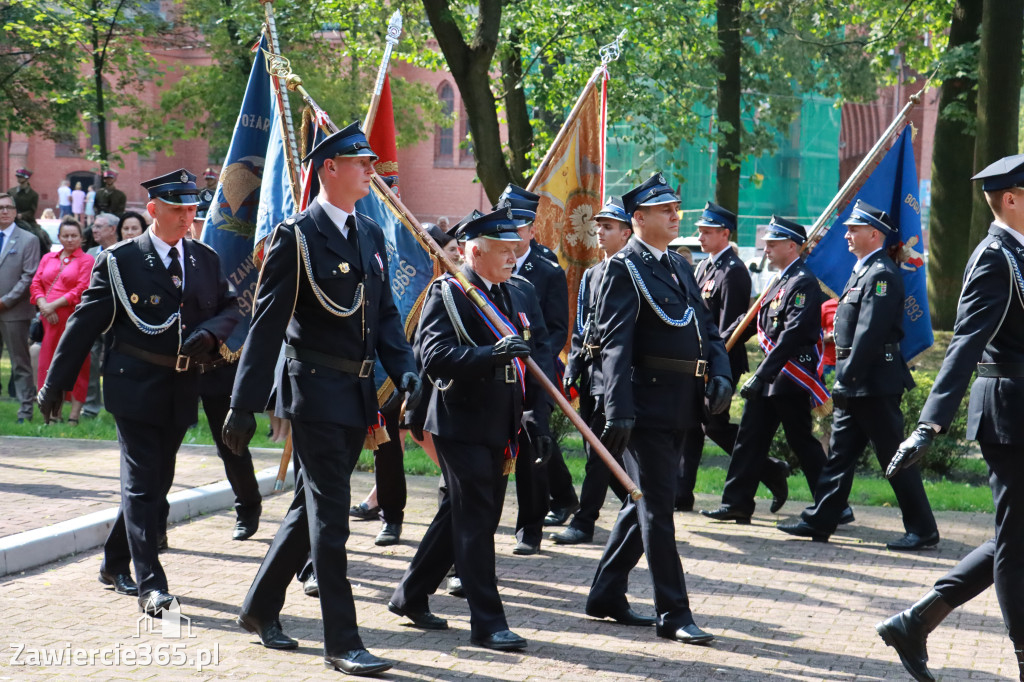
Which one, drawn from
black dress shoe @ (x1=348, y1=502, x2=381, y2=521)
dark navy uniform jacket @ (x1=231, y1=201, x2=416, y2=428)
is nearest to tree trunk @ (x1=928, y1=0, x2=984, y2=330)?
black dress shoe @ (x1=348, y1=502, x2=381, y2=521)

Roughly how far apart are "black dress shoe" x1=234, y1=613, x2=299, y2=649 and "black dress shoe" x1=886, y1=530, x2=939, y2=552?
14.8 ft

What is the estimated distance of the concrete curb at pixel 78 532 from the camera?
7.11 metres

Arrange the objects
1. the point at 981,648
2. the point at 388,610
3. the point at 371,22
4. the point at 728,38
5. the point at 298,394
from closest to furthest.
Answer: the point at 298,394
the point at 981,648
the point at 388,610
the point at 371,22
the point at 728,38

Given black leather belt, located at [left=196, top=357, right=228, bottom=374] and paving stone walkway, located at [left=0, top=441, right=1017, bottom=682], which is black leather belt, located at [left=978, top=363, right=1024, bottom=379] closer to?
paving stone walkway, located at [left=0, top=441, right=1017, bottom=682]

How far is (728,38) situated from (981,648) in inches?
707

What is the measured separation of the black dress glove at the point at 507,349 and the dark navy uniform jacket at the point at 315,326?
40 cm

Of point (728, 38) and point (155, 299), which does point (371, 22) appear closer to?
point (728, 38)

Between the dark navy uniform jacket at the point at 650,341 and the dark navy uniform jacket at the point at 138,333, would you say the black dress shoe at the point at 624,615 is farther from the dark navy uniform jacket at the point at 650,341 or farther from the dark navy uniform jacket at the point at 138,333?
the dark navy uniform jacket at the point at 138,333

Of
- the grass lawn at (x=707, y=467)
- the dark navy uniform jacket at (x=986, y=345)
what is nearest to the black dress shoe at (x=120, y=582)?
the grass lawn at (x=707, y=467)

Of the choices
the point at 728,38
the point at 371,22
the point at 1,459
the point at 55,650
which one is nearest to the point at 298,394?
the point at 55,650

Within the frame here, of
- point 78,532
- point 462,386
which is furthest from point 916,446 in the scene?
point 78,532

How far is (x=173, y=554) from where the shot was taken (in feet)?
25.4

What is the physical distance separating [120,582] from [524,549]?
258 centimetres

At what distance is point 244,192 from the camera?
8766 mm
